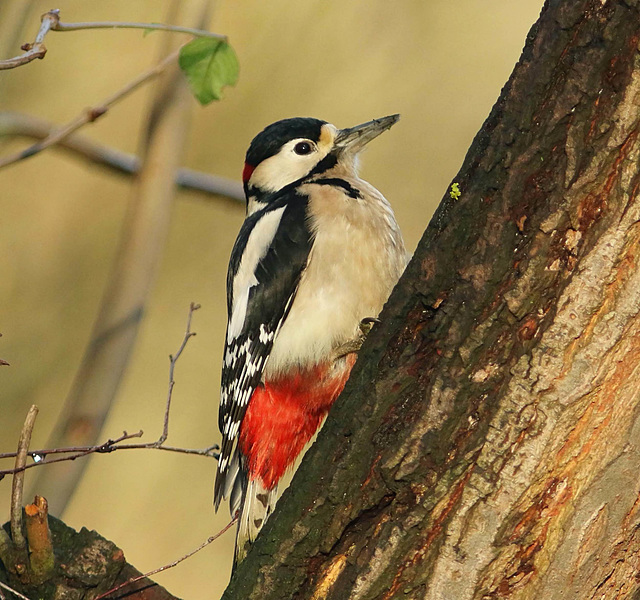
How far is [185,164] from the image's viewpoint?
551cm

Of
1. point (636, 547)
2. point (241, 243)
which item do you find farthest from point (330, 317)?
point (636, 547)

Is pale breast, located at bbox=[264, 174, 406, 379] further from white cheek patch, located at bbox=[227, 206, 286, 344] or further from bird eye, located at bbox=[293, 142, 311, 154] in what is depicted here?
bird eye, located at bbox=[293, 142, 311, 154]

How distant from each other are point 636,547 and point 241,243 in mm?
1997

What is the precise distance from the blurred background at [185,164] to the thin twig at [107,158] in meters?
1.48

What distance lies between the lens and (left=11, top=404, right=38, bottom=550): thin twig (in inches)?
71.1

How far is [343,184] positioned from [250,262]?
45 cm

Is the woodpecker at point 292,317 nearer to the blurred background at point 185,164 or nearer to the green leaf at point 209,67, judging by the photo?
the green leaf at point 209,67

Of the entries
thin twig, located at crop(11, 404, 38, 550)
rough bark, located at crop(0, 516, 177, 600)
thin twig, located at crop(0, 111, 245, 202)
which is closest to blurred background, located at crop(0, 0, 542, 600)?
thin twig, located at crop(0, 111, 245, 202)

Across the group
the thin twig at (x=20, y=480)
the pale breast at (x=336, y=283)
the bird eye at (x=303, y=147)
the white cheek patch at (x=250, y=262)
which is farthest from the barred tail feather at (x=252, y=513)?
the bird eye at (x=303, y=147)

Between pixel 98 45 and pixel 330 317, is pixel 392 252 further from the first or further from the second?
pixel 98 45

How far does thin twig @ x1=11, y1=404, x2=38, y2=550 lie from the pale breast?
1224 millimetres

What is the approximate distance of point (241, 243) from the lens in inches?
127

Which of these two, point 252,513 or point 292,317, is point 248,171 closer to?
point 292,317

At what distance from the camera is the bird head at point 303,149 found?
3412 mm
